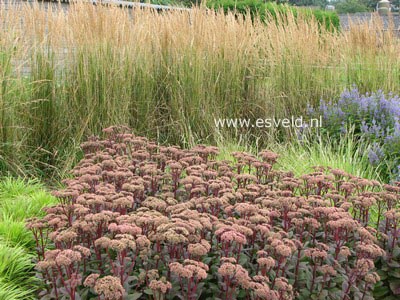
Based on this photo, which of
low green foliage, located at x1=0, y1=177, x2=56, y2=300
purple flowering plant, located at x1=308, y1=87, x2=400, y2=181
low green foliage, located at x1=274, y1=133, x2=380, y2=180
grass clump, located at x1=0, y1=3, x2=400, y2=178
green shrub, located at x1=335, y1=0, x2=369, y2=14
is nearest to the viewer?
low green foliage, located at x1=0, y1=177, x2=56, y2=300

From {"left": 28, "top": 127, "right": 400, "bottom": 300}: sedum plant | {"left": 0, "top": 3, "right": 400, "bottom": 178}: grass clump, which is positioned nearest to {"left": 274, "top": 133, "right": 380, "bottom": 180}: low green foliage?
{"left": 0, "top": 3, "right": 400, "bottom": 178}: grass clump

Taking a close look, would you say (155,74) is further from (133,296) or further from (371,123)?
(133,296)

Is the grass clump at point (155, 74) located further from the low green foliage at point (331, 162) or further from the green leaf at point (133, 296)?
the green leaf at point (133, 296)

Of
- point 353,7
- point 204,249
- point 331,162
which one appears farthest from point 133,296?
point 353,7

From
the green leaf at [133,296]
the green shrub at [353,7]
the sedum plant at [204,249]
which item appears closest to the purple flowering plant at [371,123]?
the sedum plant at [204,249]

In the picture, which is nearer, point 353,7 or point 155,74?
point 155,74

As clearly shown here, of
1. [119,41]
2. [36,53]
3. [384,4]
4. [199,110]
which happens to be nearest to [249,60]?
[199,110]

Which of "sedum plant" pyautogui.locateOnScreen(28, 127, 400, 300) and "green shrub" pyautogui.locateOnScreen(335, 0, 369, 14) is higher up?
"green shrub" pyautogui.locateOnScreen(335, 0, 369, 14)

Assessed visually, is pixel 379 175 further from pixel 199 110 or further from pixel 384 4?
pixel 384 4

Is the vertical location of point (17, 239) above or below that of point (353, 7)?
below

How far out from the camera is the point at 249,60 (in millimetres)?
5043

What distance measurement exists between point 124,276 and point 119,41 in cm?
297

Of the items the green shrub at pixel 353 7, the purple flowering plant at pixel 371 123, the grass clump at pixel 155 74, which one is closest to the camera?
the purple flowering plant at pixel 371 123

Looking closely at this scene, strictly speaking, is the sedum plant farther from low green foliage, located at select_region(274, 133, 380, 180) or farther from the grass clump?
the grass clump
